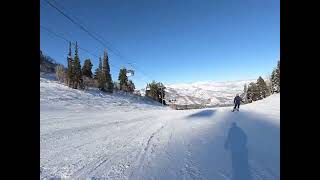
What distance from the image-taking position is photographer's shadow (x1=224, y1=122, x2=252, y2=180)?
491cm

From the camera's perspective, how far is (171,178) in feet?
16.0

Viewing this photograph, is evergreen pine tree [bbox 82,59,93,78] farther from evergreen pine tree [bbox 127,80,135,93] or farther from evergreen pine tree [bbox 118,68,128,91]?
evergreen pine tree [bbox 127,80,135,93]

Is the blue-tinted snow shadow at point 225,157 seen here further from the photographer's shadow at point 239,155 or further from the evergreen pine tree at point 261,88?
the evergreen pine tree at point 261,88

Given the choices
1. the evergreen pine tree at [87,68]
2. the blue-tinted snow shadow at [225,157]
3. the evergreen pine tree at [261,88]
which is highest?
the evergreen pine tree at [87,68]

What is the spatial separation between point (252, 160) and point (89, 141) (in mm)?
5511

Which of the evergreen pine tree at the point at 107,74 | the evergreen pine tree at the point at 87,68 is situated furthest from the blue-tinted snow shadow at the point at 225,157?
the evergreen pine tree at the point at 87,68

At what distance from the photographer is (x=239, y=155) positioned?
250 inches

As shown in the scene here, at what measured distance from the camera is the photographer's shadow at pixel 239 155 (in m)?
4.91

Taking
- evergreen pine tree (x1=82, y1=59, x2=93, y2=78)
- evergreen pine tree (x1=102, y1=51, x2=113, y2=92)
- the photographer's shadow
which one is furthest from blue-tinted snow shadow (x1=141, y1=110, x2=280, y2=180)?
evergreen pine tree (x1=82, y1=59, x2=93, y2=78)
